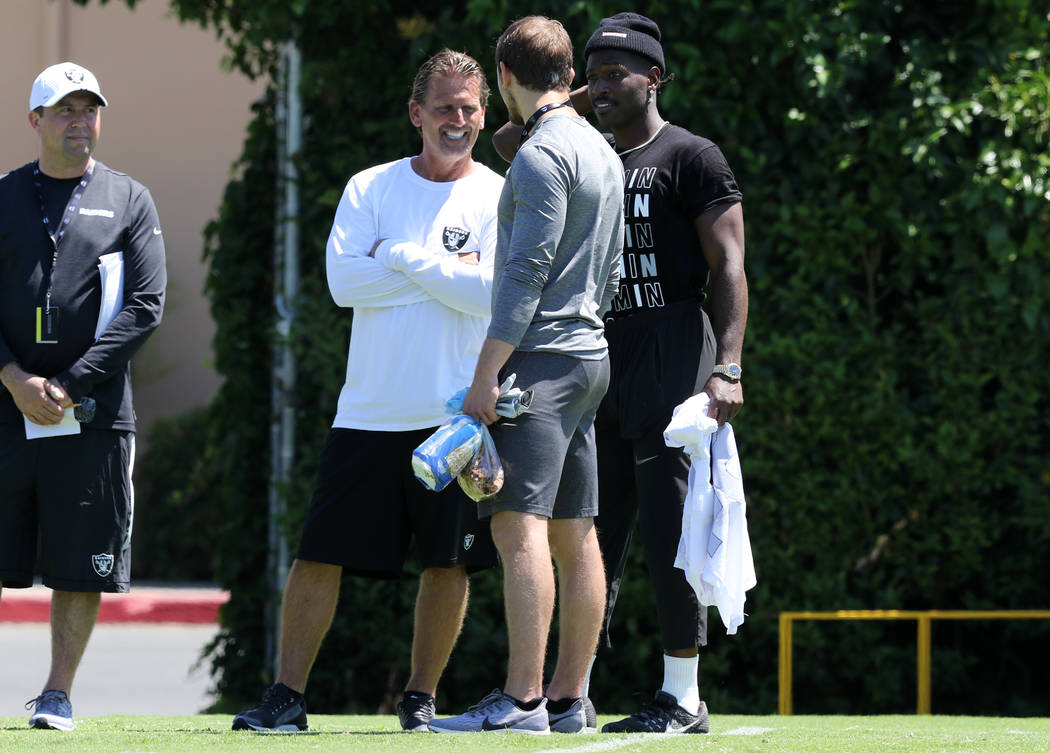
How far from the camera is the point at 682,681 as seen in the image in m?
5.05

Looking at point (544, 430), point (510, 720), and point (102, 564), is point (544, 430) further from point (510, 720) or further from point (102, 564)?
point (102, 564)

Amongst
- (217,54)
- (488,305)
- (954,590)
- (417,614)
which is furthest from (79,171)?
(217,54)

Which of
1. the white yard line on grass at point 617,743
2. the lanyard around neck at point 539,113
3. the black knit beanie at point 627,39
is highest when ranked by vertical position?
the black knit beanie at point 627,39

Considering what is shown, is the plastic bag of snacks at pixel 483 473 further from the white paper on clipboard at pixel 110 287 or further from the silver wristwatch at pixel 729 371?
the white paper on clipboard at pixel 110 287

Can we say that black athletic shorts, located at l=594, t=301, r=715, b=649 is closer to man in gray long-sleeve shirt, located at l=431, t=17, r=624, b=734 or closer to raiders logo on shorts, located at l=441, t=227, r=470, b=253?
man in gray long-sleeve shirt, located at l=431, t=17, r=624, b=734

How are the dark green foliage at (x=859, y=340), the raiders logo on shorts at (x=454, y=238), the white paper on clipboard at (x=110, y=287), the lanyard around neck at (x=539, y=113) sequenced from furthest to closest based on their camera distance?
the dark green foliage at (x=859, y=340)
the white paper on clipboard at (x=110, y=287)
the raiders logo on shorts at (x=454, y=238)
the lanyard around neck at (x=539, y=113)

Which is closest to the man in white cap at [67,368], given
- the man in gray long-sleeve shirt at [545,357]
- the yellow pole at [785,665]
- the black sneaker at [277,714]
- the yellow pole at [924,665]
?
the black sneaker at [277,714]

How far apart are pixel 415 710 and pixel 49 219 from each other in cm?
211

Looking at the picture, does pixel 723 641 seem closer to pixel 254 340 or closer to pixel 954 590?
pixel 954 590

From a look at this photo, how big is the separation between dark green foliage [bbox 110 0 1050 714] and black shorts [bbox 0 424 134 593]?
2685 millimetres

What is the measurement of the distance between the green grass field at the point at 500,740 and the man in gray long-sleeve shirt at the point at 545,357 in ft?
0.94

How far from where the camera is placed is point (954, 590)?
8.12 metres

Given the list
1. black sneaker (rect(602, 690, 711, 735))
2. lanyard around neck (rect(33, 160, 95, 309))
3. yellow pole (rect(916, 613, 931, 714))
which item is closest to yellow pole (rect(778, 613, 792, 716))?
yellow pole (rect(916, 613, 931, 714))

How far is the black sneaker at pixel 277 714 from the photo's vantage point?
16.6 ft
